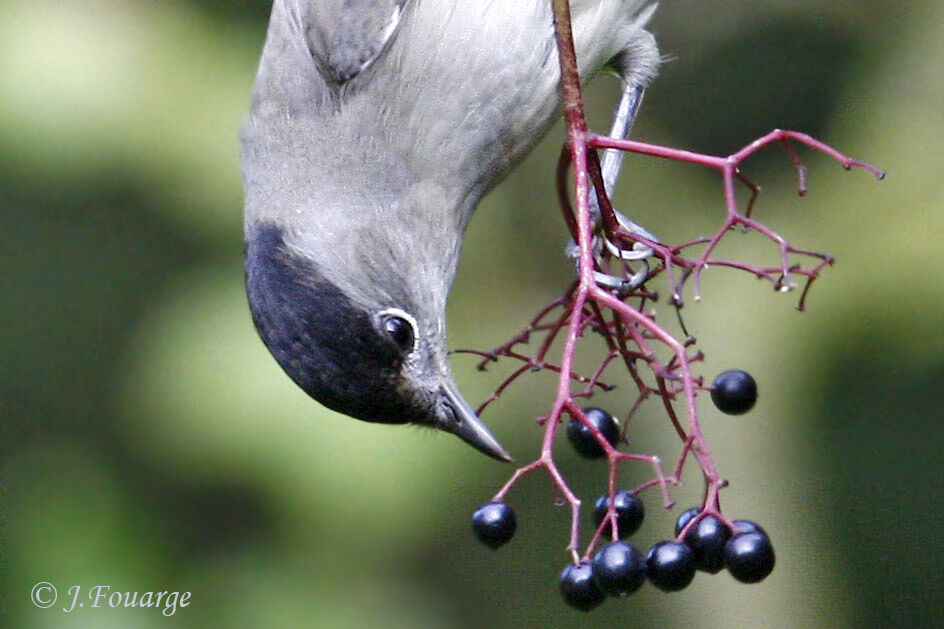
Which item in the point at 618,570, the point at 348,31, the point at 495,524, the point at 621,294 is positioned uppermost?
the point at 348,31

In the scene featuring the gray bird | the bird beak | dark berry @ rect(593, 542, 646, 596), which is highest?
the gray bird

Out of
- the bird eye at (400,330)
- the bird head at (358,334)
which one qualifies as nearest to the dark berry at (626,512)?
the bird head at (358,334)

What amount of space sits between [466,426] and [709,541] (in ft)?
1.92

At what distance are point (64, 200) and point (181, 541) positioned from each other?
130cm

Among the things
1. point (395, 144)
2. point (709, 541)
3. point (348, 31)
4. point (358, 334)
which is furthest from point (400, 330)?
point (709, 541)

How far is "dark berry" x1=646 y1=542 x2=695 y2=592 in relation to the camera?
177 cm

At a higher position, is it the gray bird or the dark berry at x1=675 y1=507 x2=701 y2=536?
the gray bird

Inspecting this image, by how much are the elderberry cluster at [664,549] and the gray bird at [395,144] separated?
1.32 feet

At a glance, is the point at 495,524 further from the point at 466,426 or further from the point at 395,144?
the point at 395,144

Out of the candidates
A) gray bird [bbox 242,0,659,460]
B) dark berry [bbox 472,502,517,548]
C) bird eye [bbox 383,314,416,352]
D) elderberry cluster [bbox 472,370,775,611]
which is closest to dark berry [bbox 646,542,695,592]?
elderberry cluster [bbox 472,370,775,611]

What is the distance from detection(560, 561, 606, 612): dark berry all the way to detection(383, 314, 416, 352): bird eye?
60 centimetres

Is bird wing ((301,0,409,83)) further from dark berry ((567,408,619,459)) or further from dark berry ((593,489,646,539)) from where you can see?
dark berry ((593,489,646,539))

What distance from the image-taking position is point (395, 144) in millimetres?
2492

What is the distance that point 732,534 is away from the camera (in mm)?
1819
